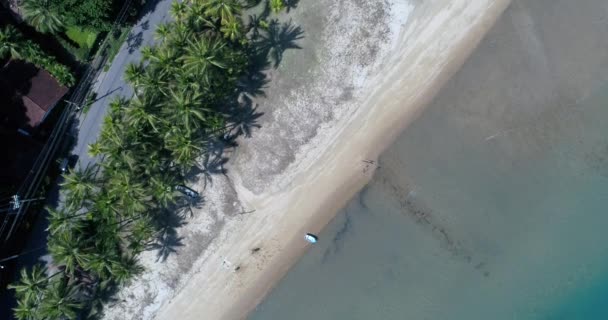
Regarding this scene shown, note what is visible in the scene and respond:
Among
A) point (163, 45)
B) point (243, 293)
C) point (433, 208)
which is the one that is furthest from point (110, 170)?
point (433, 208)

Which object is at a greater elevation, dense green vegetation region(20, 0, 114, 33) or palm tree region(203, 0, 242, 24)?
palm tree region(203, 0, 242, 24)

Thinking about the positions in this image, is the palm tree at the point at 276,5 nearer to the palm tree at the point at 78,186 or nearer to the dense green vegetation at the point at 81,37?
the dense green vegetation at the point at 81,37

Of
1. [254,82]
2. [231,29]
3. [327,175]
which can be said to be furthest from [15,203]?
[327,175]

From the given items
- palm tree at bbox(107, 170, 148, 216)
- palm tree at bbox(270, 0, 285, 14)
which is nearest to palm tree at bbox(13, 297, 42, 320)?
palm tree at bbox(107, 170, 148, 216)

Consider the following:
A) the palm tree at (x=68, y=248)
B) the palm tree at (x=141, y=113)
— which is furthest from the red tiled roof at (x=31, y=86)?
the palm tree at (x=68, y=248)

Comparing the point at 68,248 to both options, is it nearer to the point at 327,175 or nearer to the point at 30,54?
the point at 30,54

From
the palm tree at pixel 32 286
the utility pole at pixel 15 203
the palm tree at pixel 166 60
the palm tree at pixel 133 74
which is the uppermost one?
the palm tree at pixel 166 60

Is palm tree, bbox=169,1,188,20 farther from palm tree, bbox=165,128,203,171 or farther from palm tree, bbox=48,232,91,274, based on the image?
palm tree, bbox=48,232,91,274
